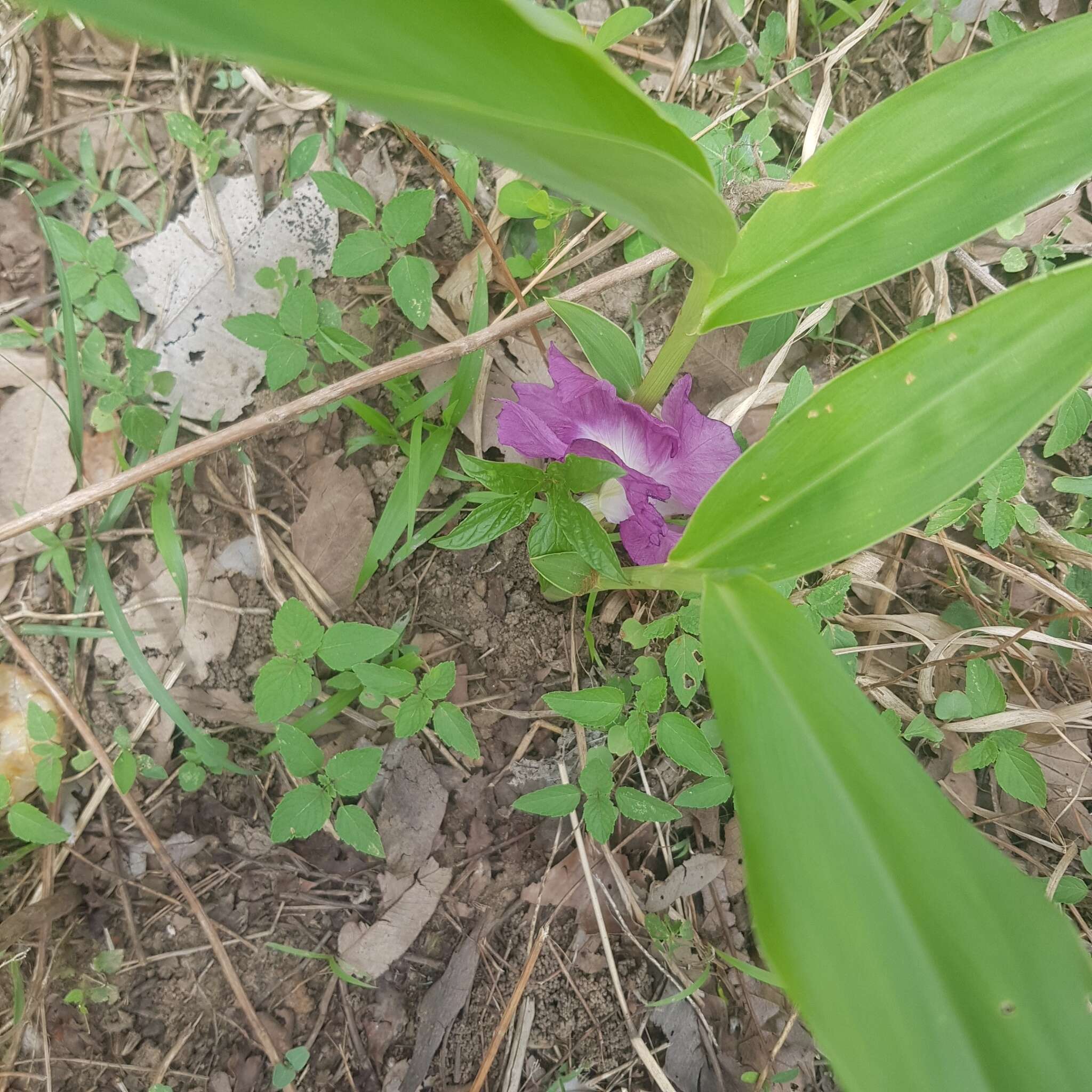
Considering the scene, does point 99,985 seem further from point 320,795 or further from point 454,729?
point 454,729

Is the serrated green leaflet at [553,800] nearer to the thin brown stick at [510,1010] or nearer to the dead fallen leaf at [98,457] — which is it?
the thin brown stick at [510,1010]

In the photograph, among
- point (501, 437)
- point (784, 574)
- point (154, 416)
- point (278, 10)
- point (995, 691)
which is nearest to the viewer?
A: point (278, 10)

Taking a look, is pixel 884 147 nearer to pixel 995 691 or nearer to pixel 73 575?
pixel 995 691

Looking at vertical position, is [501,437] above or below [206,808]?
above

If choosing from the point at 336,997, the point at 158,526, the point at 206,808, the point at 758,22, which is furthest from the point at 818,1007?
the point at 758,22

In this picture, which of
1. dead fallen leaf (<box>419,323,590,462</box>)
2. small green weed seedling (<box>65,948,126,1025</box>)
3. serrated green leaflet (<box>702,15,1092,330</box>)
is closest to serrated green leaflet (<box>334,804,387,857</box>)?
small green weed seedling (<box>65,948,126,1025</box>)

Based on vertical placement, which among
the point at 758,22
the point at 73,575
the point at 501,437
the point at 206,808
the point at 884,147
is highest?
the point at 758,22

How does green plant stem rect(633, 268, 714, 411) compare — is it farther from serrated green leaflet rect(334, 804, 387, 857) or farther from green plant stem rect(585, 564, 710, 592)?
serrated green leaflet rect(334, 804, 387, 857)

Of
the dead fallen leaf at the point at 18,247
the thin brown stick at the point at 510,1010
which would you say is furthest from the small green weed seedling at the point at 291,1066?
the dead fallen leaf at the point at 18,247
